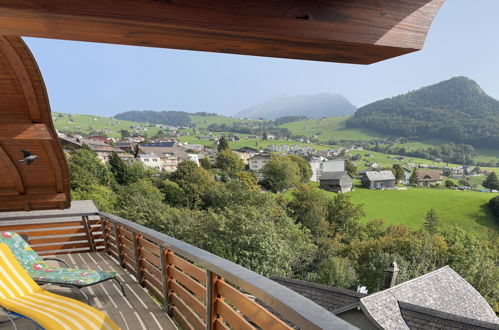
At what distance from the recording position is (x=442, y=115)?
137 metres

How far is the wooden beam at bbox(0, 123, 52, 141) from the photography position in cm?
446

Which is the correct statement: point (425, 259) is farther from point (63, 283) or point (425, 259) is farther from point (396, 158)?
point (396, 158)

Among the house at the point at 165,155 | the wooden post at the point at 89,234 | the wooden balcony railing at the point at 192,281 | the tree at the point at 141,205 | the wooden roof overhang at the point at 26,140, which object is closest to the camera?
the wooden balcony railing at the point at 192,281

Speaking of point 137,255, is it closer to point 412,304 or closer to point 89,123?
point 412,304

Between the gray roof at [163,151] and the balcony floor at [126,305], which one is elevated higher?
the balcony floor at [126,305]

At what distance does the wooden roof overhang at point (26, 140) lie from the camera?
3.98m

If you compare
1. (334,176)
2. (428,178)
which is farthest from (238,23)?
(428,178)

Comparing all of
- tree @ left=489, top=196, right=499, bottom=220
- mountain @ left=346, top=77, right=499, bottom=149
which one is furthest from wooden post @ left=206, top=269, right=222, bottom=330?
mountain @ left=346, top=77, right=499, bottom=149

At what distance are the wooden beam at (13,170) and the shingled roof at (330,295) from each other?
9671mm

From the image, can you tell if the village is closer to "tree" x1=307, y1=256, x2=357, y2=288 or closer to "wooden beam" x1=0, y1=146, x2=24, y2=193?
"tree" x1=307, y1=256, x2=357, y2=288

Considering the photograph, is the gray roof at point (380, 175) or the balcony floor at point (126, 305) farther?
the gray roof at point (380, 175)

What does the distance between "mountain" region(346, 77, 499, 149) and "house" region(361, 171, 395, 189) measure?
233 ft

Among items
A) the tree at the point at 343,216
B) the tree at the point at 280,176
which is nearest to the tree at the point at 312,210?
the tree at the point at 343,216

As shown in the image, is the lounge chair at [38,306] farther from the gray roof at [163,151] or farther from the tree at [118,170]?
the gray roof at [163,151]
